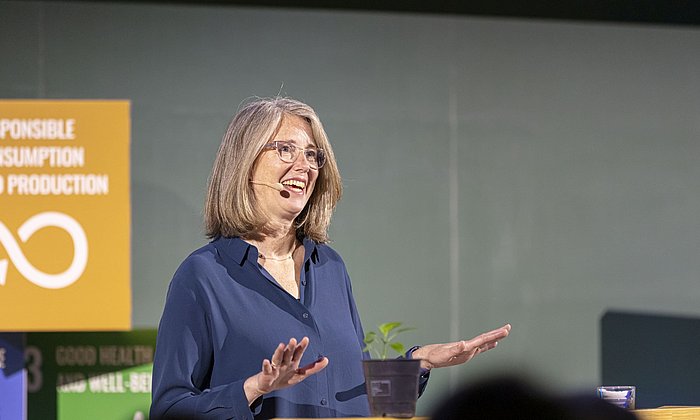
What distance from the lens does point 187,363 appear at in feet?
7.22

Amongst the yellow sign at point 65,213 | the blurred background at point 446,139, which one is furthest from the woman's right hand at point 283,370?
the blurred background at point 446,139

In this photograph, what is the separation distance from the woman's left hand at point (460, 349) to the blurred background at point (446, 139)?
9.84 feet

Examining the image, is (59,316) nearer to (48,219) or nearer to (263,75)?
(48,219)

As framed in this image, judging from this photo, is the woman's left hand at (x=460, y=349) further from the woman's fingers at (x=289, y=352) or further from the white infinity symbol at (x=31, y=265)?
the white infinity symbol at (x=31, y=265)

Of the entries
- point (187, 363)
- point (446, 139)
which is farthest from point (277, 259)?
point (446, 139)

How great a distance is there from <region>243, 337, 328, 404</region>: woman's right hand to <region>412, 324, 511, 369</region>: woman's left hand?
1.15ft

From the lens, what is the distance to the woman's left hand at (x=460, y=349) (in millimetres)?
2195

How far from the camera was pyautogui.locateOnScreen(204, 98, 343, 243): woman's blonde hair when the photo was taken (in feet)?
7.88

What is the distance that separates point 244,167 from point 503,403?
168 centimetres

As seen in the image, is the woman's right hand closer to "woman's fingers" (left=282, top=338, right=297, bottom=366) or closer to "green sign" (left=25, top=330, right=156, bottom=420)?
"woman's fingers" (left=282, top=338, right=297, bottom=366)

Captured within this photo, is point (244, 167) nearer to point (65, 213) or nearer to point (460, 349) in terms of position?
point (460, 349)

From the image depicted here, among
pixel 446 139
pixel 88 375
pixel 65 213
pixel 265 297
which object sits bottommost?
pixel 88 375

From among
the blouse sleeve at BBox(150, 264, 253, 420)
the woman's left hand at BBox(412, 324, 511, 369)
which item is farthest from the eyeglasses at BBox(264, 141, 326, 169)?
the woman's left hand at BBox(412, 324, 511, 369)

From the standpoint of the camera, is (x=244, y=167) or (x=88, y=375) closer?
A: (x=244, y=167)
